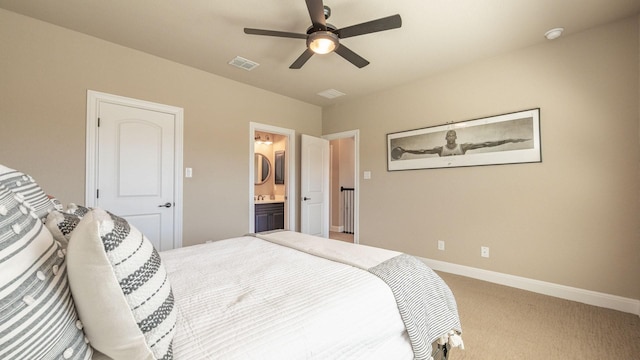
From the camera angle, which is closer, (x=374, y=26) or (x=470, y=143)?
(x=374, y=26)

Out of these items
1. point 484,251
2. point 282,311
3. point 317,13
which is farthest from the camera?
point 484,251

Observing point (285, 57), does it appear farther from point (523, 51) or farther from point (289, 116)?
point (523, 51)

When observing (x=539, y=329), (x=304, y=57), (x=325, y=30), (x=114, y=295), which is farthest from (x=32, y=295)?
(x=539, y=329)

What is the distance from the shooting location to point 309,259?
1.59 meters

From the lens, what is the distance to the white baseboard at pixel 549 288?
2.34 meters

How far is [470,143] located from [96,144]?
13.5 feet

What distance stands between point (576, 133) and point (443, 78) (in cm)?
151

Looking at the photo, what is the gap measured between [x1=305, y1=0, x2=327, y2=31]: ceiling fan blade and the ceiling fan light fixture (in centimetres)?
4

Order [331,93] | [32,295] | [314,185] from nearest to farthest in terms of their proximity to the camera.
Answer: [32,295], [331,93], [314,185]

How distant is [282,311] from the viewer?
0.97m

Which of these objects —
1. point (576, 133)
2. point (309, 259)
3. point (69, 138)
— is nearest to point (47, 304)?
point (309, 259)

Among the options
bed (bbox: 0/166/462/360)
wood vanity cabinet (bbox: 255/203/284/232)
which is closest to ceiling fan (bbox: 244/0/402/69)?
bed (bbox: 0/166/462/360)

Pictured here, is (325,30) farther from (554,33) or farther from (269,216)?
(269,216)

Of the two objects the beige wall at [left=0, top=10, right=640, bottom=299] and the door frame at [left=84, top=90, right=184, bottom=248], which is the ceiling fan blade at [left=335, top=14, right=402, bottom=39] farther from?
the door frame at [left=84, top=90, right=184, bottom=248]
